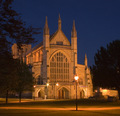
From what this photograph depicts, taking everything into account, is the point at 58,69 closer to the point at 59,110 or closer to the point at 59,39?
the point at 59,39

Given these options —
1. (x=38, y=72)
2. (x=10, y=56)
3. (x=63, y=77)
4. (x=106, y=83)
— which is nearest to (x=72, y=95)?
(x=63, y=77)

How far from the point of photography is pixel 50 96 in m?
72.5

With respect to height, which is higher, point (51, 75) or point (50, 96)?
point (51, 75)

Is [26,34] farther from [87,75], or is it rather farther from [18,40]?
[87,75]

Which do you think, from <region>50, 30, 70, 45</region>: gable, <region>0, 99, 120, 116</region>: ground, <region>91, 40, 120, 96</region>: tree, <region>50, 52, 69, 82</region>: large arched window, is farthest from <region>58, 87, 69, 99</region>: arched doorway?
<region>0, 99, 120, 116</region>: ground

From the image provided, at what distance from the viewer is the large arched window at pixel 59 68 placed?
7669 cm

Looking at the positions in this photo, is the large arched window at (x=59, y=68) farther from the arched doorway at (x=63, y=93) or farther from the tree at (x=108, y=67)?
the tree at (x=108, y=67)

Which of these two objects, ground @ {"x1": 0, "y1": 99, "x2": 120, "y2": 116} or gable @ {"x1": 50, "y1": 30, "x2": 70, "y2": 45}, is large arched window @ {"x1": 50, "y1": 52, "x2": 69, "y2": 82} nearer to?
gable @ {"x1": 50, "y1": 30, "x2": 70, "y2": 45}

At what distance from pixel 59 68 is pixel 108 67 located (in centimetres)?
3117

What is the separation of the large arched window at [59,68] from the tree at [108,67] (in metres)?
28.4

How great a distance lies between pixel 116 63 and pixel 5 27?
3444 centimetres

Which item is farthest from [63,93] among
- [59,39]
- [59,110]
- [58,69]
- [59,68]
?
[59,110]

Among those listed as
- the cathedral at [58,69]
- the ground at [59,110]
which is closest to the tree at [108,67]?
the ground at [59,110]

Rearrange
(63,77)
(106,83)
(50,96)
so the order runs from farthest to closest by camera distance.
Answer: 1. (63,77)
2. (50,96)
3. (106,83)
